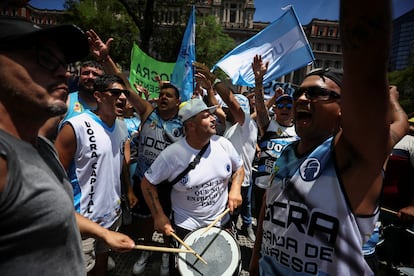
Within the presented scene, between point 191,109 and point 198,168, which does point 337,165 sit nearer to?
point 198,168

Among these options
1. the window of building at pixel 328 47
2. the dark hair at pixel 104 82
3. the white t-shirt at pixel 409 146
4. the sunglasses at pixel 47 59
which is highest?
the window of building at pixel 328 47

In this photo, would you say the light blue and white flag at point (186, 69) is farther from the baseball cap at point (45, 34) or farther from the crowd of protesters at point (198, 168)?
the baseball cap at point (45, 34)

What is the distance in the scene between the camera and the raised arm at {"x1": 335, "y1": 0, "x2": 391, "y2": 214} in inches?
30.5

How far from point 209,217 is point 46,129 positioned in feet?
5.21

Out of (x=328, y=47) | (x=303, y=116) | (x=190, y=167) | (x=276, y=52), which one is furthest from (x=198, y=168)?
(x=328, y=47)

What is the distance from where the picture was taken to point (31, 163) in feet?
3.31

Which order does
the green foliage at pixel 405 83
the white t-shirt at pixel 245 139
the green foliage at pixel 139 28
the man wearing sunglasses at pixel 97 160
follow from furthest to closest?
the green foliage at pixel 405 83, the green foliage at pixel 139 28, the white t-shirt at pixel 245 139, the man wearing sunglasses at pixel 97 160

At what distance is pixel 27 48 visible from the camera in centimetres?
103

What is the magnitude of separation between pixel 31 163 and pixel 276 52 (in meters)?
4.46

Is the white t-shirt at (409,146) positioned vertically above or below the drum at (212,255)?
above

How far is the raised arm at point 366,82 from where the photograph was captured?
77cm

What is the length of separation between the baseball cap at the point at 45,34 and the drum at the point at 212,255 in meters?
1.61

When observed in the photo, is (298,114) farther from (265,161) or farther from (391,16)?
(265,161)

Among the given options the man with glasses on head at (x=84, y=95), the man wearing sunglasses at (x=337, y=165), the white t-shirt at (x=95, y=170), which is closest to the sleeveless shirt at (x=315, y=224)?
the man wearing sunglasses at (x=337, y=165)
